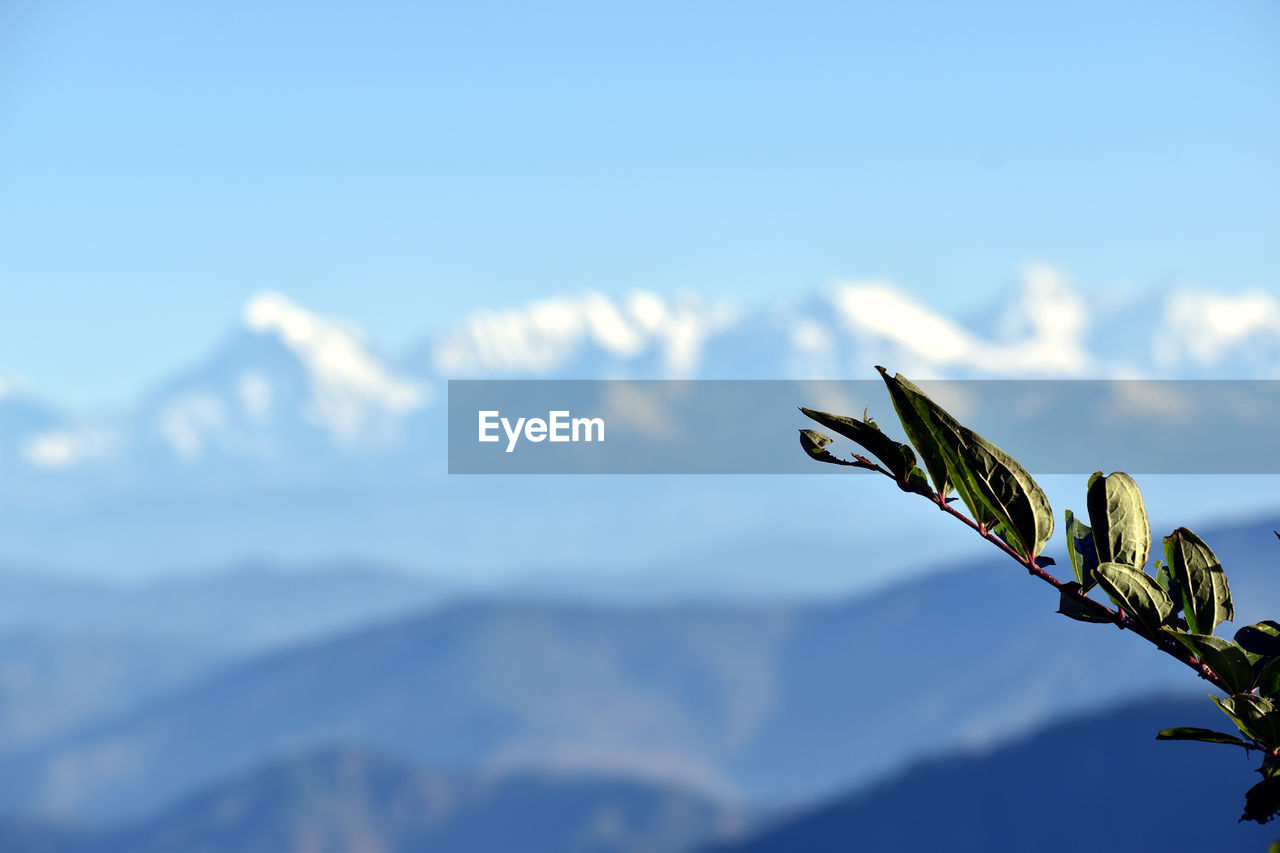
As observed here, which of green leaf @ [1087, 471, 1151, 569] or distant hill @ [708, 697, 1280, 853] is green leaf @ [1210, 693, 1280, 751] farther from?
distant hill @ [708, 697, 1280, 853]

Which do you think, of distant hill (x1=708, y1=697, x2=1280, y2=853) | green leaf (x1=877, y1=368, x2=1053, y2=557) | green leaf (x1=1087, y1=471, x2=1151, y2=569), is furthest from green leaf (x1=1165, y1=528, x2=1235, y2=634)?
distant hill (x1=708, y1=697, x2=1280, y2=853)

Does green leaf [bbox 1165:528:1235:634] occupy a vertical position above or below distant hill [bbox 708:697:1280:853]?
above

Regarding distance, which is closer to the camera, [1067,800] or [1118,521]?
[1118,521]

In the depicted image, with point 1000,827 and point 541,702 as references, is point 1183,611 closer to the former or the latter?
point 1000,827

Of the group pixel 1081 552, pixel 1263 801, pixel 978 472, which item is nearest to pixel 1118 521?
pixel 1081 552

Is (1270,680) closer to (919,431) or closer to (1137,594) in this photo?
(1137,594)

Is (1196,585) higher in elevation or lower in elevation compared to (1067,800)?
higher

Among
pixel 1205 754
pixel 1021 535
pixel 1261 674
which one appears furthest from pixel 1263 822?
pixel 1205 754
